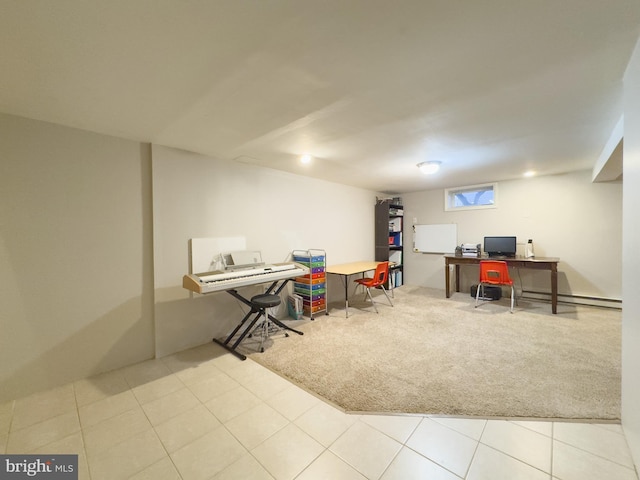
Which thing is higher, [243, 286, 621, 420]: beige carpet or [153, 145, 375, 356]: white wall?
[153, 145, 375, 356]: white wall

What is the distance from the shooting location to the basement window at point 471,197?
4930 mm

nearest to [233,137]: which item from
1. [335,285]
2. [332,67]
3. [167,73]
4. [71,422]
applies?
[167,73]

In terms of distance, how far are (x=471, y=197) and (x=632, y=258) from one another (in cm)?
423

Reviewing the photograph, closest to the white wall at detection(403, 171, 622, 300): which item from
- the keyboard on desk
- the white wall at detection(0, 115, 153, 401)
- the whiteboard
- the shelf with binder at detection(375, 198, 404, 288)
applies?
the shelf with binder at detection(375, 198, 404, 288)

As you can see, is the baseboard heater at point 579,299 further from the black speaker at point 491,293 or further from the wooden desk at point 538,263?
the wooden desk at point 538,263

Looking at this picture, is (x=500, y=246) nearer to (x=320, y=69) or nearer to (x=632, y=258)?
(x=632, y=258)

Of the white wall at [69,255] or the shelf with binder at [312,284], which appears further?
the shelf with binder at [312,284]

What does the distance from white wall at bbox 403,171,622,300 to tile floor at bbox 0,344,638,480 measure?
3505 mm

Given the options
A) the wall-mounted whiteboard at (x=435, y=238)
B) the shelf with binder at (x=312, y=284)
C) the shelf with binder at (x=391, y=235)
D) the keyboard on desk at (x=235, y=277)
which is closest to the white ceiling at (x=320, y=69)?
the keyboard on desk at (x=235, y=277)

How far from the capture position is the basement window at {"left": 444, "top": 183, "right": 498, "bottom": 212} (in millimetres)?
4930

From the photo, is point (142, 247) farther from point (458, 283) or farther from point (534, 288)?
point (534, 288)

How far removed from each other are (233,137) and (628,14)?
8.70ft

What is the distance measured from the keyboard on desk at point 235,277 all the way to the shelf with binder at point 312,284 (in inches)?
16.8

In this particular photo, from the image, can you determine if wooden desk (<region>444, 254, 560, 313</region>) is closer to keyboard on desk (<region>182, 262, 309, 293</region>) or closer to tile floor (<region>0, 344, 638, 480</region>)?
tile floor (<region>0, 344, 638, 480</region>)
